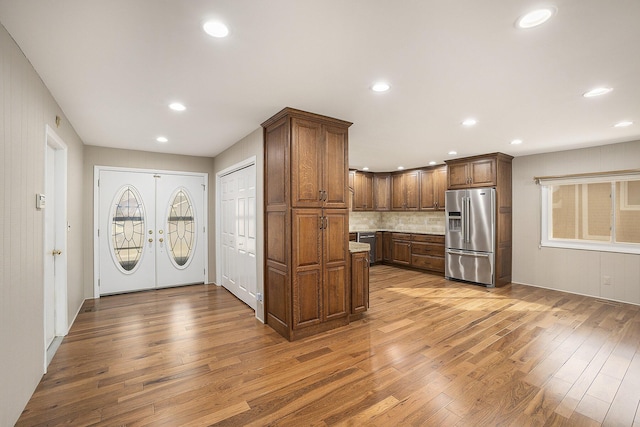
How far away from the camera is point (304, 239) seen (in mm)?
3270

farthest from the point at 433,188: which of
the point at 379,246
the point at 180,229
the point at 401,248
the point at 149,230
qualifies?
the point at 149,230

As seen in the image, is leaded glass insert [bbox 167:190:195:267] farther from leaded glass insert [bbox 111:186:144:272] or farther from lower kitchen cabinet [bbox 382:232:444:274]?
lower kitchen cabinet [bbox 382:232:444:274]

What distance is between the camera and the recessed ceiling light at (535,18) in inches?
63.4

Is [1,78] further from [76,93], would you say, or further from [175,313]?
[175,313]

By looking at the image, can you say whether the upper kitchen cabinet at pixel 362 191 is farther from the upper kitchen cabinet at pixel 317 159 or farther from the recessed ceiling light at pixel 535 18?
the recessed ceiling light at pixel 535 18

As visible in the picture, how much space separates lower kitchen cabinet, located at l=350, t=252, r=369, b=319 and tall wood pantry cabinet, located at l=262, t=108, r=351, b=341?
0.14 m

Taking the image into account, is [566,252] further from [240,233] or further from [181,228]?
[181,228]

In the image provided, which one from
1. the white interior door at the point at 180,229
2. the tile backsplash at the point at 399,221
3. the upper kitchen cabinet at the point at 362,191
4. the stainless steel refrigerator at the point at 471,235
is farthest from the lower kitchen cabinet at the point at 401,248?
the white interior door at the point at 180,229

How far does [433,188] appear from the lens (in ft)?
22.8

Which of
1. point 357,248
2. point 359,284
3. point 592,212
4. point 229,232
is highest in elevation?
point 592,212

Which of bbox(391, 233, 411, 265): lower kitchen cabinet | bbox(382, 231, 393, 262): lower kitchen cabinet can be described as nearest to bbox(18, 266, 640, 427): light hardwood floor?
bbox(391, 233, 411, 265): lower kitchen cabinet

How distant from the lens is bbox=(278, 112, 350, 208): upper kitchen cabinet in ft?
10.5

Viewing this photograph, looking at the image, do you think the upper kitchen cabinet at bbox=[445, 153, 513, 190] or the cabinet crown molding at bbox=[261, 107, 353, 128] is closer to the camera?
the cabinet crown molding at bbox=[261, 107, 353, 128]

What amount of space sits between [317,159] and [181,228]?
3.51 metres
